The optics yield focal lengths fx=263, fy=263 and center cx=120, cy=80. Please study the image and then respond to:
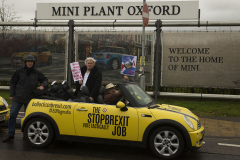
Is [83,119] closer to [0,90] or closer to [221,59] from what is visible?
[221,59]

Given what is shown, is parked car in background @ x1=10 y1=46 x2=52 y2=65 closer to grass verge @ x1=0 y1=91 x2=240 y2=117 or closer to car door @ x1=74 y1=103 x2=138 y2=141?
grass verge @ x1=0 y1=91 x2=240 y2=117

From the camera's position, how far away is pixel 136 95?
520 cm

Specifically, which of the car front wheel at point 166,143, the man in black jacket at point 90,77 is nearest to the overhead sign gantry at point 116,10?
the man in black jacket at point 90,77

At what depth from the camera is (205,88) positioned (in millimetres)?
11008

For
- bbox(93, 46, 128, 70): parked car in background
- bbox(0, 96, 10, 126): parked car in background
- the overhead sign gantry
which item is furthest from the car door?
the overhead sign gantry

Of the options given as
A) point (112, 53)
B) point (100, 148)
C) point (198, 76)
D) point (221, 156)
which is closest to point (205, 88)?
point (198, 76)

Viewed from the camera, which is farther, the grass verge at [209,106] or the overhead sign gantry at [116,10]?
the overhead sign gantry at [116,10]

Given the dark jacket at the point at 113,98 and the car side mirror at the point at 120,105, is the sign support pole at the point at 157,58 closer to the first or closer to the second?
the dark jacket at the point at 113,98

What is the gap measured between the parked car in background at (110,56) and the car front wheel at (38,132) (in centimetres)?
648

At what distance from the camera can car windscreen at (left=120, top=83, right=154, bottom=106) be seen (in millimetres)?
5062

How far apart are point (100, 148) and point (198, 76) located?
6.86 metres

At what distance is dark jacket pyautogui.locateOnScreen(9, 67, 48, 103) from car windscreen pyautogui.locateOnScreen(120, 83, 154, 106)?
1.98m

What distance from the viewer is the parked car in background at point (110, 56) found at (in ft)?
37.5

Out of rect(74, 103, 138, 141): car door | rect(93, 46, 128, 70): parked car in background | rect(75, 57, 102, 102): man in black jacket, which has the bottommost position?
rect(74, 103, 138, 141): car door
